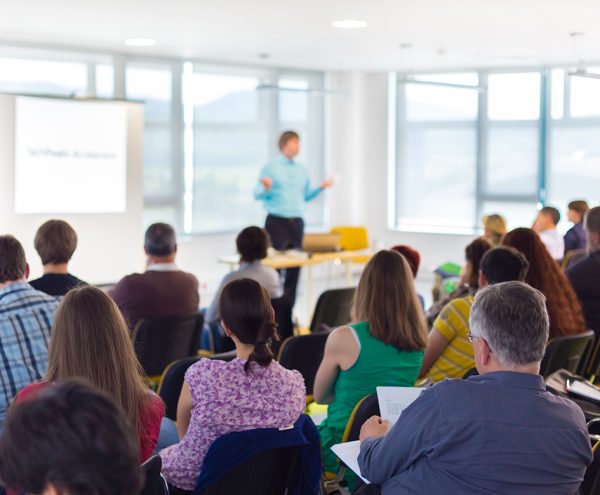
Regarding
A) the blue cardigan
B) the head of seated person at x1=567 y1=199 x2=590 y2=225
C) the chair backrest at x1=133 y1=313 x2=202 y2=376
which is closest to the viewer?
the blue cardigan

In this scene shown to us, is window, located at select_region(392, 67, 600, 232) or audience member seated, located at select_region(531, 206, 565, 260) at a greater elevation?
window, located at select_region(392, 67, 600, 232)

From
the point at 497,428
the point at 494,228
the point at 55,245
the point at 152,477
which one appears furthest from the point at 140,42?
the point at 497,428

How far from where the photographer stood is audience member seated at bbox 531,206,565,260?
27.0 ft

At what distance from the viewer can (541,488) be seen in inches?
85.1

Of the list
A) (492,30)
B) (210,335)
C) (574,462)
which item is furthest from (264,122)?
(574,462)

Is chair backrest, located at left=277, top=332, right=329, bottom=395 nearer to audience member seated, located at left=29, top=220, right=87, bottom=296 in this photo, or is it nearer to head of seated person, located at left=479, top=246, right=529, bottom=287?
head of seated person, located at left=479, top=246, right=529, bottom=287

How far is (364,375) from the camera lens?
3.52 meters

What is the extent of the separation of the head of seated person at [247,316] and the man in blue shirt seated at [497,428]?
2.67 ft

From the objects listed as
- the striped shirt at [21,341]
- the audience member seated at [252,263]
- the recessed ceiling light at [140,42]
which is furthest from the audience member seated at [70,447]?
the recessed ceiling light at [140,42]

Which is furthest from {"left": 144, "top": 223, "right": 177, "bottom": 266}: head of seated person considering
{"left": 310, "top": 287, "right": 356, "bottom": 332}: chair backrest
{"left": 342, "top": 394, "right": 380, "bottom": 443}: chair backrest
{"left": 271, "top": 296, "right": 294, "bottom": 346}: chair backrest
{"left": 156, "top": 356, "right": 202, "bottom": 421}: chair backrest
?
{"left": 342, "top": 394, "right": 380, "bottom": 443}: chair backrest

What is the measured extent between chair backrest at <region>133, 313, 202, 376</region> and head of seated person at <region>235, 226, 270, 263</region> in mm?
796

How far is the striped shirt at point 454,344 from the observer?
12.9ft

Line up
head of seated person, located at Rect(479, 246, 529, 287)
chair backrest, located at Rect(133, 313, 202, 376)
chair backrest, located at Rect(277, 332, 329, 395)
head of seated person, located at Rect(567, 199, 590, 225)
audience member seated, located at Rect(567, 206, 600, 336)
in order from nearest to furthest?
head of seated person, located at Rect(479, 246, 529, 287)
chair backrest, located at Rect(277, 332, 329, 395)
chair backrest, located at Rect(133, 313, 202, 376)
audience member seated, located at Rect(567, 206, 600, 336)
head of seated person, located at Rect(567, 199, 590, 225)

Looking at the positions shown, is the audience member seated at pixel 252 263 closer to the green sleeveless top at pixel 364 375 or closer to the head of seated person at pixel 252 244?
the head of seated person at pixel 252 244
